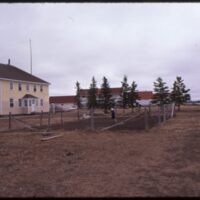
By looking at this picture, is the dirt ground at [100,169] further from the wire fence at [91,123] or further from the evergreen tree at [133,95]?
the evergreen tree at [133,95]

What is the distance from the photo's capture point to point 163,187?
5.67 metres

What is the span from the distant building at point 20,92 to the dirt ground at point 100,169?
116ft

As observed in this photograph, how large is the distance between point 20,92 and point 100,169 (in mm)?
44770

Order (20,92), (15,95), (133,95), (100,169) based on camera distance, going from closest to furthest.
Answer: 1. (100,169)
2. (15,95)
3. (20,92)
4. (133,95)

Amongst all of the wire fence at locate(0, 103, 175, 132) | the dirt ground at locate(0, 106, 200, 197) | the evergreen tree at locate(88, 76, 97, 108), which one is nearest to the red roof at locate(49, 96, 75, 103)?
the evergreen tree at locate(88, 76, 97, 108)

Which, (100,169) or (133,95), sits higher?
(133,95)

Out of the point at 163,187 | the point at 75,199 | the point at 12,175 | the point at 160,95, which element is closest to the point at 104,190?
the point at 75,199

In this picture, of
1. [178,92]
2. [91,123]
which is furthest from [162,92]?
[91,123]

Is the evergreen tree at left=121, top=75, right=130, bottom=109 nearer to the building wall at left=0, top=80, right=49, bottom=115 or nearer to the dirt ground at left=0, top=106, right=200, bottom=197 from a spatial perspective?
the building wall at left=0, top=80, right=49, bottom=115

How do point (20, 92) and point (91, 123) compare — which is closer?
point (91, 123)

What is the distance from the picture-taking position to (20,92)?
50219 mm

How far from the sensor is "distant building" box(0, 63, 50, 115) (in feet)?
151

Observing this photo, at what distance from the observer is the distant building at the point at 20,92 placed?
45.9m

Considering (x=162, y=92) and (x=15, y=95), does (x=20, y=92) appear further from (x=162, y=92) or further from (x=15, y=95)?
(x=162, y=92)
